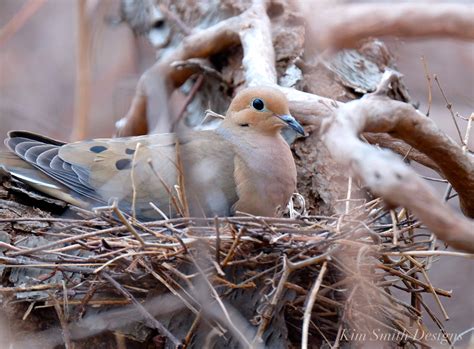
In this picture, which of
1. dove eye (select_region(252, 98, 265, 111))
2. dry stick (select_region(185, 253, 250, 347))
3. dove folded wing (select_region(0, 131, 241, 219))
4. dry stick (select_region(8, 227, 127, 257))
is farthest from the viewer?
dove eye (select_region(252, 98, 265, 111))

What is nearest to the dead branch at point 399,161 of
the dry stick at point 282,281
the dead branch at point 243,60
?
the dry stick at point 282,281

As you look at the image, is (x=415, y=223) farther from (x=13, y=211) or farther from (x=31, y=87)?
(x=31, y=87)

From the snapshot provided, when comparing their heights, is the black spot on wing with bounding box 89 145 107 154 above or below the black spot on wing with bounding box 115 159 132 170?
above

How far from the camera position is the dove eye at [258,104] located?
352 centimetres

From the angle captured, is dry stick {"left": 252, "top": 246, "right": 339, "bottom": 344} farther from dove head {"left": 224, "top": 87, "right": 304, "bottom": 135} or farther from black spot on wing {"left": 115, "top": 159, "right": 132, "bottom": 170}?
black spot on wing {"left": 115, "top": 159, "right": 132, "bottom": 170}

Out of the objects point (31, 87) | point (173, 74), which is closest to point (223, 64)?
point (173, 74)

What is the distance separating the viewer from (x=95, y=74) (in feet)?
23.5

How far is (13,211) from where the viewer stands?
3.30 metres

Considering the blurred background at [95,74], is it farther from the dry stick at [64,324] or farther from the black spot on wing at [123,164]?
the dry stick at [64,324]

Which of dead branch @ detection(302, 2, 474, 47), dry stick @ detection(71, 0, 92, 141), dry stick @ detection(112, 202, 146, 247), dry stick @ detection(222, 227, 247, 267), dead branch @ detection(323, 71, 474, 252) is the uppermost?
dead branch @ detection(302, 2, 474, 47)

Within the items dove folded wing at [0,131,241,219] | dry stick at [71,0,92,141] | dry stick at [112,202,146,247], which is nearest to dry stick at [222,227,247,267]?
dry stick at [112,202,146,247]

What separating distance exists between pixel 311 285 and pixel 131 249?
0.62 meters

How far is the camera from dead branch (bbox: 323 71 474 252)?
1803mm

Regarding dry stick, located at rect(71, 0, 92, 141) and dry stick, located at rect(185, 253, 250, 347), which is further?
dry stick, located at rect(71, 0, 92, 141)
